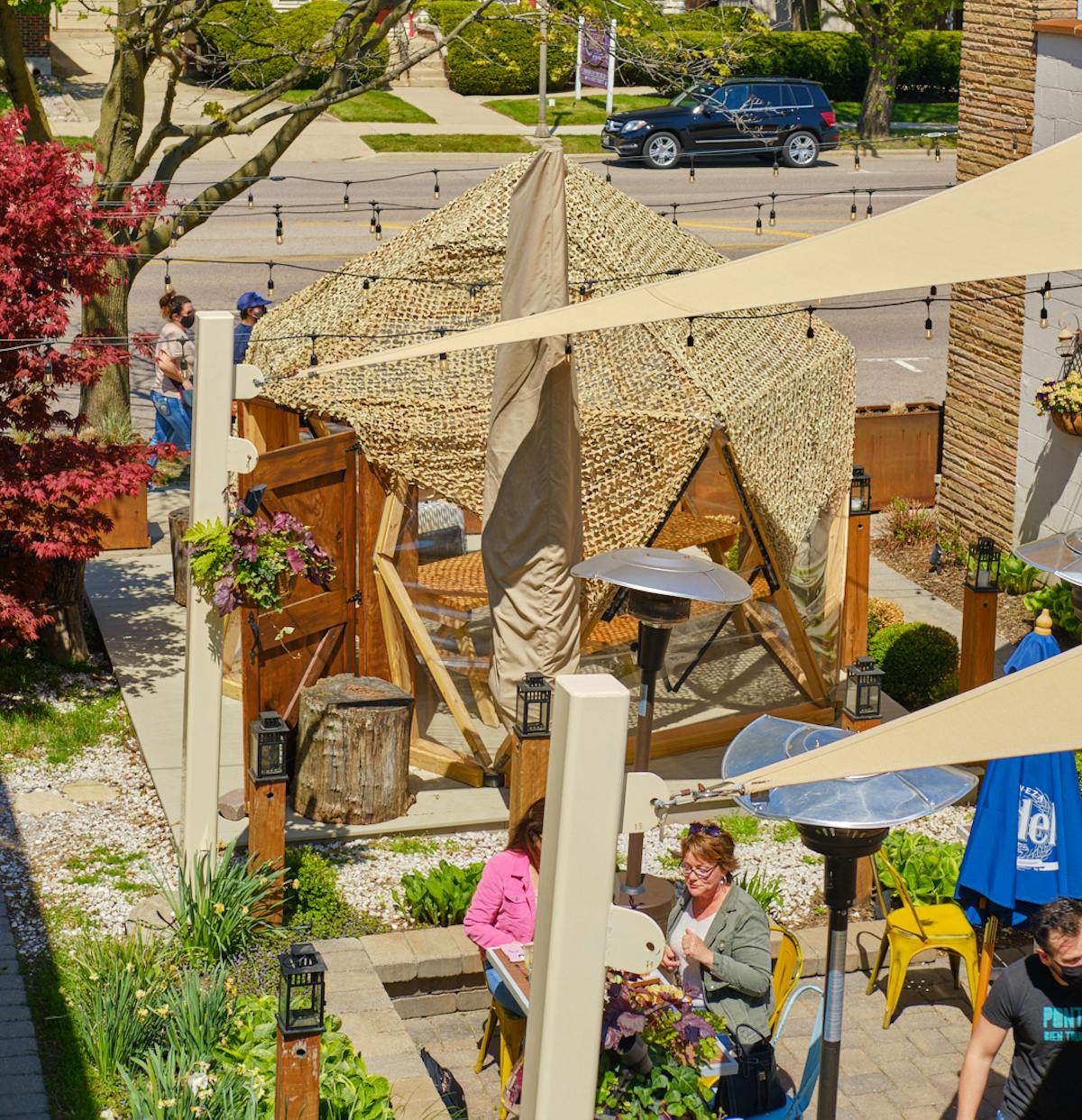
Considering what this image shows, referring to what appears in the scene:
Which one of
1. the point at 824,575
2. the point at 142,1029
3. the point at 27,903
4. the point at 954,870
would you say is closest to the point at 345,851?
the point at 27,903

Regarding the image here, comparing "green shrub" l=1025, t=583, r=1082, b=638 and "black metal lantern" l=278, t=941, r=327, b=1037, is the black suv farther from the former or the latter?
"black metal lantern" l=278, t=941, r=327, b=1037

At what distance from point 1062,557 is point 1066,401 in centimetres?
523

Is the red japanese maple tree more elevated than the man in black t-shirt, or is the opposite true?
the red japanese maple tree

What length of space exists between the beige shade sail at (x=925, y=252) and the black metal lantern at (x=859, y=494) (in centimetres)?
433

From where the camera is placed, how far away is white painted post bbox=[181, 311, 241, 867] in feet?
25.5

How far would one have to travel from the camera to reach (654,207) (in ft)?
87.2

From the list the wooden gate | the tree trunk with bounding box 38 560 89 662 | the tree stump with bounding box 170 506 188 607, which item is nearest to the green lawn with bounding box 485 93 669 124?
the tree stump with bounding box 170 506 188 607

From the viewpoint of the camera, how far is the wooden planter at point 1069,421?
42.2 feet

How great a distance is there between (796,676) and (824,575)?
2.54 feet

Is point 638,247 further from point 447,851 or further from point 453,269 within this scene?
point 447,851

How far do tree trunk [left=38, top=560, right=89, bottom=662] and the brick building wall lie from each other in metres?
7.06

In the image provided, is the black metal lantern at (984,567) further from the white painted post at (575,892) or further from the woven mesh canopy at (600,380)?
the white painted post at (575,892)

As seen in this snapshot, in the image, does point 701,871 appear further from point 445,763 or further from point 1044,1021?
point 445,763

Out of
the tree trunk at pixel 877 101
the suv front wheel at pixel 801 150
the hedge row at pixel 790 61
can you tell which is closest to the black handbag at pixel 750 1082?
the suv front wheel at pixel 801 150
